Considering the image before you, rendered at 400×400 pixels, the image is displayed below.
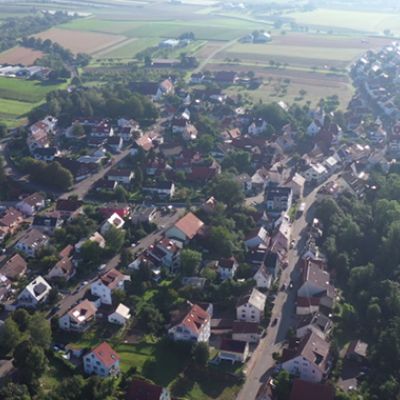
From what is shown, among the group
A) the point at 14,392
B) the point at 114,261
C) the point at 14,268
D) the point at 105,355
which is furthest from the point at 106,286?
the point at 14,392

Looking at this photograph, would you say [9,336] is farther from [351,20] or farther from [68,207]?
[351,20]

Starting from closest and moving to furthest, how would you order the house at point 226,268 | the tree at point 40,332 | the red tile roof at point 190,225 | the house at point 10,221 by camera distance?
the tree at point 40,332, the house at point 226,268, the red tile roof at point 190,225, the house at point 10,221

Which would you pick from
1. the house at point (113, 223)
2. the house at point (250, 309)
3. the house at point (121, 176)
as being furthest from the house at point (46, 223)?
the house at point (250, 309)

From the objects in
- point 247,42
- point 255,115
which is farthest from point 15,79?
point 247,42

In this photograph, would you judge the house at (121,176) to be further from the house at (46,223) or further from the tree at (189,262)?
the tree at (189,262)

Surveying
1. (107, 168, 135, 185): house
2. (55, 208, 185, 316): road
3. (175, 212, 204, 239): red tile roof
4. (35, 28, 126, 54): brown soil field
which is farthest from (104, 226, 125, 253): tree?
(35, 28, 126, 54): brown soil field

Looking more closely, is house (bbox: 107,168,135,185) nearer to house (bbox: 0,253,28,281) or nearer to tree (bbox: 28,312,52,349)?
house (bbox: 0,253,28,281)

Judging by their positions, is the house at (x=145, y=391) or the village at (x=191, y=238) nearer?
the house at (x=145, y=391)
